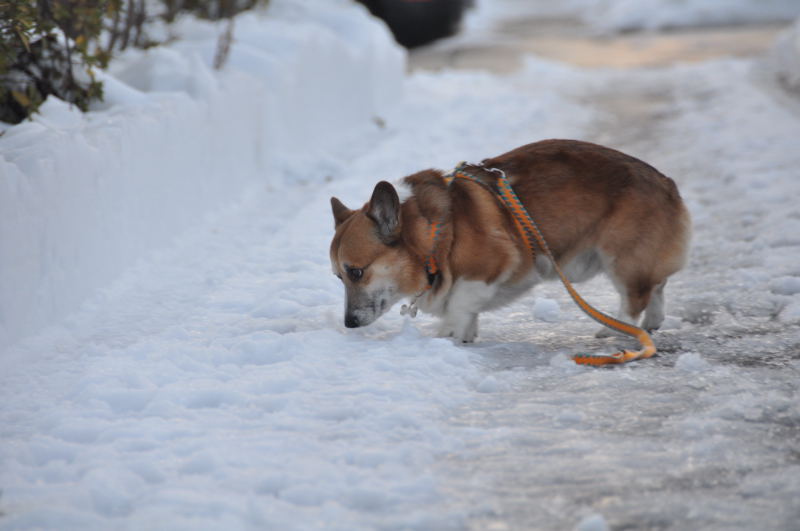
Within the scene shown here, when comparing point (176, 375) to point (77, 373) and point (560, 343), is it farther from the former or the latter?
point (560, 343)

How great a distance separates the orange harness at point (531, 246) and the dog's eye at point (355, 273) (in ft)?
1.06

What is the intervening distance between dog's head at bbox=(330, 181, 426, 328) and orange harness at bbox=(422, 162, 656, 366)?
0.12 m

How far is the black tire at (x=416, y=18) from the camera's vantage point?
1691 centimetres

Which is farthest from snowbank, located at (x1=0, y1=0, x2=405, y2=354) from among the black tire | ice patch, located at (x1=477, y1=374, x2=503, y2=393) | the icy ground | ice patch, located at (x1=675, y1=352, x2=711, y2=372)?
the black tire

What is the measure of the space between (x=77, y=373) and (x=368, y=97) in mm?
6996

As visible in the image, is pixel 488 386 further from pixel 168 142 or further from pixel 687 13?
pixel 687 13

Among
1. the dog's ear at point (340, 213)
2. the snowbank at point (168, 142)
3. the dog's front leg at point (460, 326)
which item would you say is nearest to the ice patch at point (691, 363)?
the dog's front leg at point (460, 326)

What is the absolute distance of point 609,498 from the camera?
97.9 inches

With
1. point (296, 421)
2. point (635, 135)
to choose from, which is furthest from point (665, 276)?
point (635, 135)

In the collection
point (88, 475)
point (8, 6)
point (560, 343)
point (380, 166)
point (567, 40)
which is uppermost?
point (8, 6)

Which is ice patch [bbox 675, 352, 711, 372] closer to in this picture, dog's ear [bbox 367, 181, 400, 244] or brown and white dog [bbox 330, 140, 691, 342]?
brown and white dog [bbox 330, 140, 691, 342]

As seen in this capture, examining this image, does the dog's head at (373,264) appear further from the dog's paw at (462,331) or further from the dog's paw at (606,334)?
the dog's paw at (606,334)

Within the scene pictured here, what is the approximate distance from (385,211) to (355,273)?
0.35 m

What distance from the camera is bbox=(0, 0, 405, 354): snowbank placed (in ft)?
12.8
